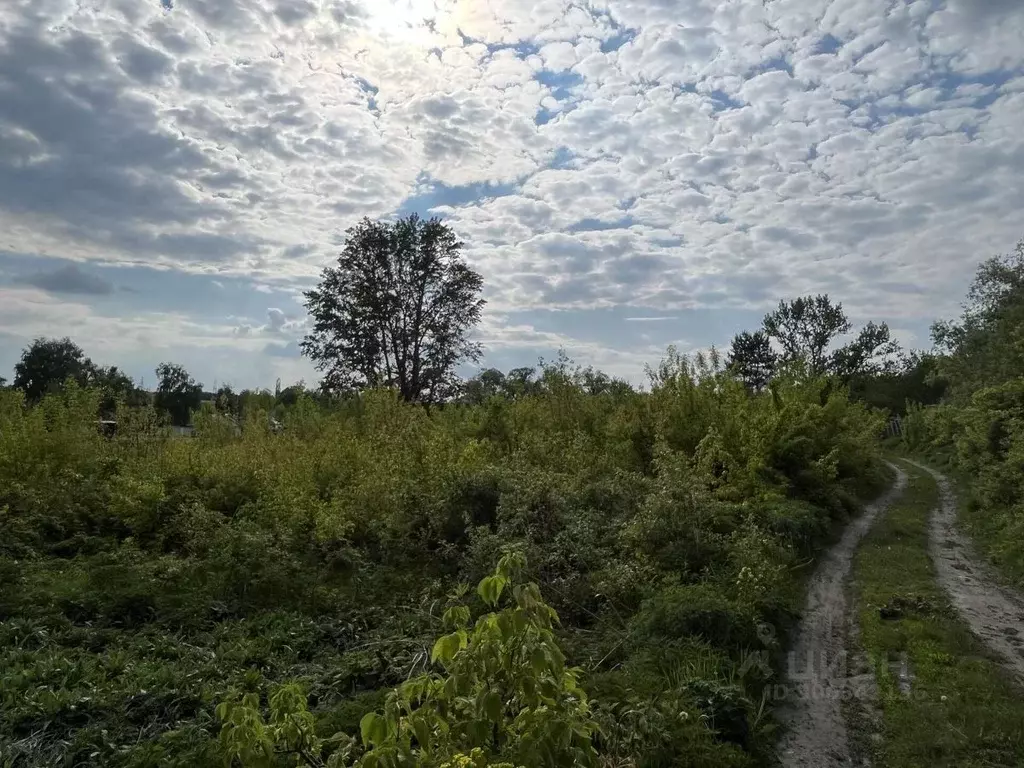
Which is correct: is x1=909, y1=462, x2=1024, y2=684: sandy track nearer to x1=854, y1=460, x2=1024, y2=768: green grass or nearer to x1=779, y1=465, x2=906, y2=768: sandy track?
x1=854, y1=460, x2=1024, y2=768: green grass

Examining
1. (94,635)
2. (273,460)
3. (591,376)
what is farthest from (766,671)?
(591,376)

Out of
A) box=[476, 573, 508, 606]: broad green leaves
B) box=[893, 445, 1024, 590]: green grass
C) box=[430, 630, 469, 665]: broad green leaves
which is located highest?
box=[476, 573, 508, 606]: broad green leaves

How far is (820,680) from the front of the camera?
19.9 feet

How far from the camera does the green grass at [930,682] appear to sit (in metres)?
4.79

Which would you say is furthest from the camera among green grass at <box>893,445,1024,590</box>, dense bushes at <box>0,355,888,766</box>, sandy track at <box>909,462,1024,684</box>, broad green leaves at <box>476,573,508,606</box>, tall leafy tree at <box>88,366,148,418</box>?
tall leafy tree at <box>88,366,148,418</box>

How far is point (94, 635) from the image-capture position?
20.3 feet

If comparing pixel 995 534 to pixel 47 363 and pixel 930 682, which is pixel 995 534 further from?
pixel 47 363

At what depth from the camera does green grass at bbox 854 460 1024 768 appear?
479 cm

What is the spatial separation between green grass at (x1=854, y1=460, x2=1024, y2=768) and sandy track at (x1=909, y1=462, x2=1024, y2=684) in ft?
0.57

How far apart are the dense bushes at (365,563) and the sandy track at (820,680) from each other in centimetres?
24

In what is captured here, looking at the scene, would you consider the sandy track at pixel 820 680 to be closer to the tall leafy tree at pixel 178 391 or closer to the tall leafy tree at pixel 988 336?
the tall leafy tree at pixel 988 336

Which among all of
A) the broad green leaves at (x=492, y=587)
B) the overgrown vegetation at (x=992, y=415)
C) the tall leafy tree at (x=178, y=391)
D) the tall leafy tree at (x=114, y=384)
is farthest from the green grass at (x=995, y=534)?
the tall leafy tree at (x=178, y=391)

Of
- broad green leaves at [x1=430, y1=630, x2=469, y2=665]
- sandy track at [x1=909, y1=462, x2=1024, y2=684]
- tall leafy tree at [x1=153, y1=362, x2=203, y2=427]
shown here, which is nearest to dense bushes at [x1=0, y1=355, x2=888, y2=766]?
broad green leaves at [x1=430, y1=630, x2=469, y2=665]

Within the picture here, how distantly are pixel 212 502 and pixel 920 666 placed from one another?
896 cm
